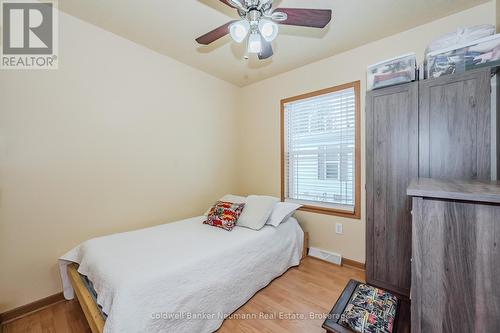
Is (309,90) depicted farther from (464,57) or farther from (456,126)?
Result: (456,126)

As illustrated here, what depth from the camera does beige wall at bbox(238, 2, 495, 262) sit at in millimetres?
2021

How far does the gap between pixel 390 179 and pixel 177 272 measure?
6.32 feet

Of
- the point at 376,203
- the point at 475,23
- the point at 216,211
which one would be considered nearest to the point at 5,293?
the point at 216,211

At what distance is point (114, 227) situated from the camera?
2.18 meters

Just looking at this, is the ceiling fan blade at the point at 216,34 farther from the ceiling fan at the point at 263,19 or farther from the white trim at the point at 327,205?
the white trim at the point at 327,205

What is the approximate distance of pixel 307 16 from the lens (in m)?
1.36

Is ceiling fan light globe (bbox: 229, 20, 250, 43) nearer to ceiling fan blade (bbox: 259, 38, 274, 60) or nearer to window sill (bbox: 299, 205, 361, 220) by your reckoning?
ceiling fan blade (bbox: 259, 38, 274, 60)

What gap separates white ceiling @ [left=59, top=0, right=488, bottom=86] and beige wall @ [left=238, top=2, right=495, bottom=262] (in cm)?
10

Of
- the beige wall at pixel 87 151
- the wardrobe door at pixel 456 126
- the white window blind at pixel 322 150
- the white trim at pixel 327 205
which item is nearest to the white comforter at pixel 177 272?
the beige wall at pixel 87 151

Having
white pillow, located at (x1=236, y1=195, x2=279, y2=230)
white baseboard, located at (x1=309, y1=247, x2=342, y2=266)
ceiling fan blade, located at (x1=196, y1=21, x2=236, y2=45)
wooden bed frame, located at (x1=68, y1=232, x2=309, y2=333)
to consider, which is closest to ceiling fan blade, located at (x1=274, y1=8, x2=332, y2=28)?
ceiling fan blade, located at (x1=196, y1=21, x2=236, y2=45)

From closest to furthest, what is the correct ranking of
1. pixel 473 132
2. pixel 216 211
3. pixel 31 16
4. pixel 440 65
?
pixel 473 132, pixel 440 65, pixel 31 16, pixel 216 211

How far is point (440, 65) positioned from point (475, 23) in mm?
639

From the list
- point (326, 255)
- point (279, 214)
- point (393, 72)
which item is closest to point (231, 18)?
point (393, 72)

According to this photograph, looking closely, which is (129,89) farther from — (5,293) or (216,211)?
(5,293)
